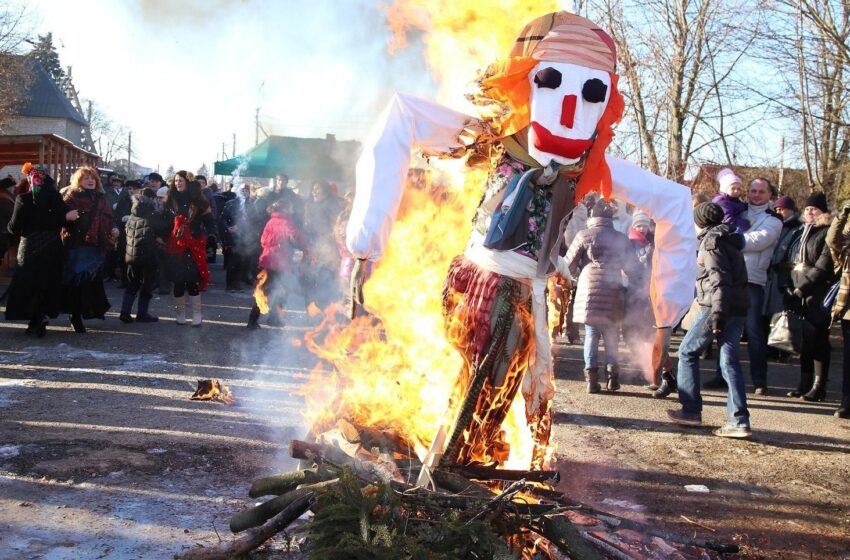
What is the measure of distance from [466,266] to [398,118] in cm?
81

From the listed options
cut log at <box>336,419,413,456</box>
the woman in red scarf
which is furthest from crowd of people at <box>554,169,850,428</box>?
the woman in red scarf

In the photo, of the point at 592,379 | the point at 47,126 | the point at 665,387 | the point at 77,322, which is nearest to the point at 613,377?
the point at 592,379

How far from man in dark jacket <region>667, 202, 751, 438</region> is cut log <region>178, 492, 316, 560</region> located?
4642mm

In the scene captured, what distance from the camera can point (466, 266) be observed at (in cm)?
384

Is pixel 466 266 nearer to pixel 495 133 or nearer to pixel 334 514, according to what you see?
pixel 495 133

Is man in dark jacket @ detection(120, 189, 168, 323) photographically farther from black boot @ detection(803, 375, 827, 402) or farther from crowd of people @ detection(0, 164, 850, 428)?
black boot @ detection(803, 375, 827, 402)

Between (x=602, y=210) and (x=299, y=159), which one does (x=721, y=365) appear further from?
(x=299, y=159)

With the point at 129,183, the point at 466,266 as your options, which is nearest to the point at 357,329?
the point at 466,266

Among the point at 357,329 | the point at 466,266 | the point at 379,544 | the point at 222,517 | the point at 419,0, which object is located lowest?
the point at 222,517

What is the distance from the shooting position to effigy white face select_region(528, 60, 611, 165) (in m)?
3.63

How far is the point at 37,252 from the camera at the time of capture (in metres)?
8.95

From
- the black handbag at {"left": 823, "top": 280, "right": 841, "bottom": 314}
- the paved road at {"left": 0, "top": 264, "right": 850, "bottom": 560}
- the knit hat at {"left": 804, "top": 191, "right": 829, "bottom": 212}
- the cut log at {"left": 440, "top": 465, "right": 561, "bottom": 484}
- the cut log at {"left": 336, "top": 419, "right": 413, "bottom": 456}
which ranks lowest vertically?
the paved road at {"left": 0, "top": 264, "right": 850, "bottom": 560}

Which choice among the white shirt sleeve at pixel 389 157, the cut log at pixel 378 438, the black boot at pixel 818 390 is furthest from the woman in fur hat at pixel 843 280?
the white shirt sleeve at pixel 389 157

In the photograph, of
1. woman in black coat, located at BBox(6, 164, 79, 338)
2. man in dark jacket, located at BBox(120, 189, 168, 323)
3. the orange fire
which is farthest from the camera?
man in dark jacket, located at BBox(120, 189, 168, 323)
